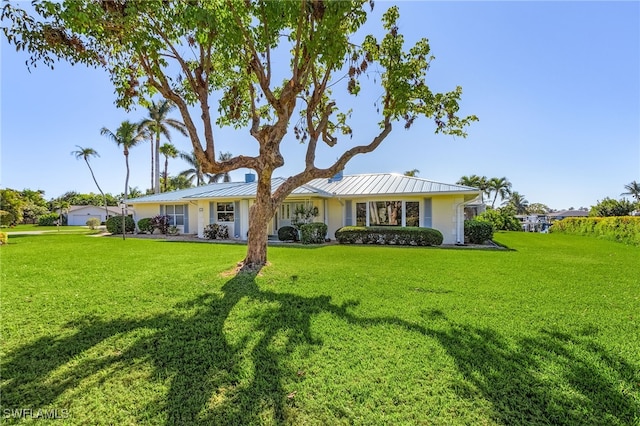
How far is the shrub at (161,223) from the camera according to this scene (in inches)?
880

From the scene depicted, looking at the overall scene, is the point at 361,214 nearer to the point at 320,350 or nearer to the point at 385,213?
the point at 385,213

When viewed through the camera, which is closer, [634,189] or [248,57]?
[248,57]

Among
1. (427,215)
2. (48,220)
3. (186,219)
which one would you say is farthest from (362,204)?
(48,220)

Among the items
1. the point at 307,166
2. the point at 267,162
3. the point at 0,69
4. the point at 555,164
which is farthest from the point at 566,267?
the point at 555,164

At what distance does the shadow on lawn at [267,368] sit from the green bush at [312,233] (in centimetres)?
1102

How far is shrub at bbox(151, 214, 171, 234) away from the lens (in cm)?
2236

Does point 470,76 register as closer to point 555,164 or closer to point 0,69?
point 0,69

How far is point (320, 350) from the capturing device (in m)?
3.71

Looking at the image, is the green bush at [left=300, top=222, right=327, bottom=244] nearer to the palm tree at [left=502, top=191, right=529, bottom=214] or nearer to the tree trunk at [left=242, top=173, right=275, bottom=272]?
the tree trunk at [left=242, top=173, right=275, bottom=272]

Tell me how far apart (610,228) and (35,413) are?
28693 millimetres

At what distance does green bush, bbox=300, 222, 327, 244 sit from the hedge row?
1714cm

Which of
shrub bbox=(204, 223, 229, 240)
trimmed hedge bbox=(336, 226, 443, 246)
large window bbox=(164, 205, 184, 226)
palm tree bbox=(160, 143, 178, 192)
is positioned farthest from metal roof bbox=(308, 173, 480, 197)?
palm tree bbox=(160, 143, 178, 192)

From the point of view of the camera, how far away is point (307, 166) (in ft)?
27.8

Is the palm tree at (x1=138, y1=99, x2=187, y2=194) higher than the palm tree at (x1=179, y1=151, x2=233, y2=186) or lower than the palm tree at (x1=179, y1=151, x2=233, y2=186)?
higher
